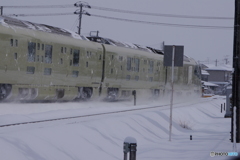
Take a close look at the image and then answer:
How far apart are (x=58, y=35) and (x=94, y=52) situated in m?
2.81

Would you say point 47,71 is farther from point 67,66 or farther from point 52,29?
point 52,29

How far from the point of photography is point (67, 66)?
19016 mm

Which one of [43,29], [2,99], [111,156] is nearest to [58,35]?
[43,29]

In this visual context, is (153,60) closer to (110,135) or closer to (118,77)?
(118,77)

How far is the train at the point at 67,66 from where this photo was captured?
630 inches

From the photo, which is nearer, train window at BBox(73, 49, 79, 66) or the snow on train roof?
the snow on train roof

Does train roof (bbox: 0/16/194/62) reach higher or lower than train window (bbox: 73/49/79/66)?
higher

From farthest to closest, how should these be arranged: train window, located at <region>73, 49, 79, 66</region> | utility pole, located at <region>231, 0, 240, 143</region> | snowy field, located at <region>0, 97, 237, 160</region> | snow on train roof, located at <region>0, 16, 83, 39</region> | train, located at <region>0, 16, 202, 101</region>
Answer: train window, located at <region>73, 49, 79, 66</region>
snow on train roof, located at <region>0, 16, 83, 39</region>
train, located at <region>0, 16, 202, 101</region>
utility pole, located at <region>231, 0, 240, 143</region>
snowy field, located at <region>0, 97, 237, 160</region>

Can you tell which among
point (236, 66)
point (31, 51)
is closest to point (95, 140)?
point (236, 66)

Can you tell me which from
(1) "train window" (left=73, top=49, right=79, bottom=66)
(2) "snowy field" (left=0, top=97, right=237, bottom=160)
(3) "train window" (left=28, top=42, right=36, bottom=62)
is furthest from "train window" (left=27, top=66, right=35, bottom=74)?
(1) "train window" (left=73, top=49, right=79, bottom=66)

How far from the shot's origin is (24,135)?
29.2 ft

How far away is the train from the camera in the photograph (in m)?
16.0

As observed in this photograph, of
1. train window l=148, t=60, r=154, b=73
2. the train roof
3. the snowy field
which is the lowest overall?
the snowy field

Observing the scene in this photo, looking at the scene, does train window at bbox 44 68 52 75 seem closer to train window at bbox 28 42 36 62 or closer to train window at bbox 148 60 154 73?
train window at bbox 28 42 36 62
